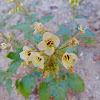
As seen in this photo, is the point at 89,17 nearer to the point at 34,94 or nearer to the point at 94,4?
the point at 94,4

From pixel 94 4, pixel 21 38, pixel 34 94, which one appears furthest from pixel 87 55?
pixel 94 4

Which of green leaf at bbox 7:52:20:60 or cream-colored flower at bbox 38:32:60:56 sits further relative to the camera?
green leaf at bbox 7:52:20:60

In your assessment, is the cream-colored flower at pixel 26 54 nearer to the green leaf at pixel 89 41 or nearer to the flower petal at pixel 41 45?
the flower petal at pixel 41 45

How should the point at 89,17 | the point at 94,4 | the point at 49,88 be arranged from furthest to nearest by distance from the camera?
the point at 94,4
the point at 89,17
the point at 49,88

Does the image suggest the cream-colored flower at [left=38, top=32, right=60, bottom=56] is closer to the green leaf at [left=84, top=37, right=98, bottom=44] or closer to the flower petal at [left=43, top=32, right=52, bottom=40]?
the flower petal at [left=43, top=32, right=52, bottom=40]

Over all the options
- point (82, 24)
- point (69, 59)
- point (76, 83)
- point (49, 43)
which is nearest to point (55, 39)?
point (49, 43)

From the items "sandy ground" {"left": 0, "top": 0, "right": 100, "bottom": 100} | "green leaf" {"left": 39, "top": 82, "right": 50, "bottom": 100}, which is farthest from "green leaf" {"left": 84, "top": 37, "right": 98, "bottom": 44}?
"green leaf" {"left": 39, "top": 82, "right": 50, "bottom": 100}

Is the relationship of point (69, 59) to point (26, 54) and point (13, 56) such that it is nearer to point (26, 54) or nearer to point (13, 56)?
point (26, 54)
